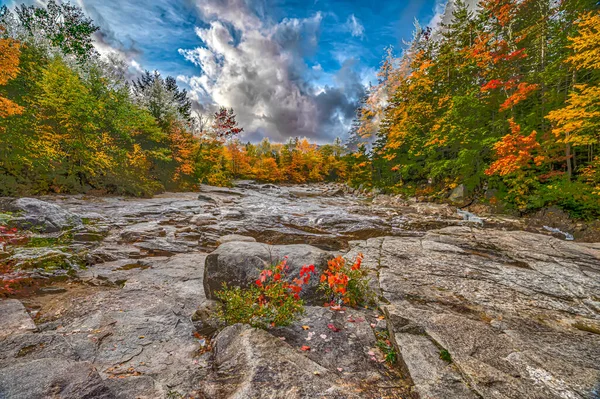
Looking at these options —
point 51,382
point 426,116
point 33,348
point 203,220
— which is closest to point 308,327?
point 51,382

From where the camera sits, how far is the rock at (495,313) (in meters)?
2.16

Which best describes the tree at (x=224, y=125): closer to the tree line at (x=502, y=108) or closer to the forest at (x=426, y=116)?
the forest at (x=426, y=116)

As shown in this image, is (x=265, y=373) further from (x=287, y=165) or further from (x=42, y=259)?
(x=287, y=165)

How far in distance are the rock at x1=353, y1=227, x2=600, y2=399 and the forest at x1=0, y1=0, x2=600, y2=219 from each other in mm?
6419

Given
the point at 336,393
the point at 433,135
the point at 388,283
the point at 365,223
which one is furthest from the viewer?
the point at 433,135

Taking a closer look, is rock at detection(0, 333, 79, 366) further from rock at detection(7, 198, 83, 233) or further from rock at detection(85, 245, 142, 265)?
rock at detection(7, 198, 83, 233)

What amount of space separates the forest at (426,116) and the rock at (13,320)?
10.6 meters

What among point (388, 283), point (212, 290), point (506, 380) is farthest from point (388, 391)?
point (212, 290)

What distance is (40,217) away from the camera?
7676mm

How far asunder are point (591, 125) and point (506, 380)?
40.2 ft

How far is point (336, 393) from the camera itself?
6.99ft

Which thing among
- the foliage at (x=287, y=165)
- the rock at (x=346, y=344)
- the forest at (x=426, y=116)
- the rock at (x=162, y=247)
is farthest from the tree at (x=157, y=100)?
the rock at (x=346, y=344)

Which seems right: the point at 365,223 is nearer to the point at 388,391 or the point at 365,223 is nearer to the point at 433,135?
the point at 388,391

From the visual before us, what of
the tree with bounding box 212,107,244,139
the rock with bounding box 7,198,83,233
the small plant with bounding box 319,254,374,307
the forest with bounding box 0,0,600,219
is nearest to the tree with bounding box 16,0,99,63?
the forest with bounding box 0,0,600,219
